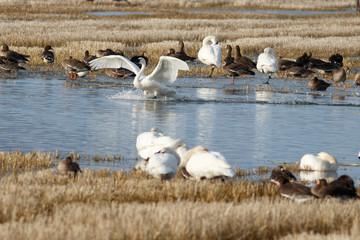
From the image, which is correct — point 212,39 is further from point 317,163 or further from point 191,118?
point 317,163

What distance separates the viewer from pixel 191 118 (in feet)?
61.2

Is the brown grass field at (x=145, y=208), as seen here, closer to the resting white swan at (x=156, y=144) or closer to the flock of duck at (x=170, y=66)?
the resting white swan at (x=156, y=144)

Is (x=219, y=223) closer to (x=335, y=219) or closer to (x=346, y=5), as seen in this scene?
(x=335, y=219)

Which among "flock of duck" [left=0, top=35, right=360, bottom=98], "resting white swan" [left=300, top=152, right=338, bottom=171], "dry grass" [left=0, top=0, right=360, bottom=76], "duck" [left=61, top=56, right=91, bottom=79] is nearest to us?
"resting white swan" [left=300, top=152, right=338, bottom=171]

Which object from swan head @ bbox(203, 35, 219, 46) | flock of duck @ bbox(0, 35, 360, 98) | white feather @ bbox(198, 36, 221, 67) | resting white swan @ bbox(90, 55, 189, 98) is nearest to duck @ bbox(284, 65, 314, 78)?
flock of duck @ bbox(0, 35, 360, 98)

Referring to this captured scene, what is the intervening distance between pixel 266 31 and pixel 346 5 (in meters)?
49.0

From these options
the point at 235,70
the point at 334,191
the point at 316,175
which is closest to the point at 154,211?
the point at 334,191

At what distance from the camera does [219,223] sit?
24.6 ft

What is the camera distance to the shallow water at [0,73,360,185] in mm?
14383

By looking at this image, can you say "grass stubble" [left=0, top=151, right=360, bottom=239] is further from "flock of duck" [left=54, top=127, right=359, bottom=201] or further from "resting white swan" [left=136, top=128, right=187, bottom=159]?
"resting white swan" [left=136, top=128, right=187, bottom=159]

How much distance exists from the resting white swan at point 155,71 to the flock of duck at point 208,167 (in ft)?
25.9

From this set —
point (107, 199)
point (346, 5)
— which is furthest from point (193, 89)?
point (346, 5)

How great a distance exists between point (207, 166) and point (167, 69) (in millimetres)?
10959

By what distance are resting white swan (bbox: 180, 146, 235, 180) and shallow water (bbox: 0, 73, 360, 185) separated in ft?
7.05
